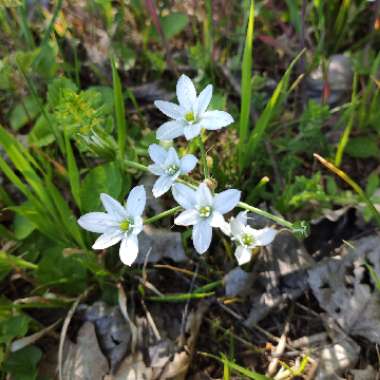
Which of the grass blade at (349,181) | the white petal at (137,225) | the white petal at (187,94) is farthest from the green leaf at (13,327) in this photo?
the grass blade at (349,181)

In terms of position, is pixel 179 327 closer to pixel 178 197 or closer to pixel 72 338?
pixel 72 338

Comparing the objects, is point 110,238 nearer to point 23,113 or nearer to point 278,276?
point 278,276

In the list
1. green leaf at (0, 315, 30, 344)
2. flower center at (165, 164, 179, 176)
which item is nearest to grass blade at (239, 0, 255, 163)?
flower center at (165, 164, 179, 176)

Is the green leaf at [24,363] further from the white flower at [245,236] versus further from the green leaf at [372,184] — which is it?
the green leaf at [372,184]

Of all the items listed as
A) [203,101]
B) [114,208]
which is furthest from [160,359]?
[203,101]

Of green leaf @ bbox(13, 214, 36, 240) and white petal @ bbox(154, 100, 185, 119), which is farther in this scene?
green leaf @ bbox(13, 214, 36, 240)

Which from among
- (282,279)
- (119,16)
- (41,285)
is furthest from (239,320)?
(119,16)

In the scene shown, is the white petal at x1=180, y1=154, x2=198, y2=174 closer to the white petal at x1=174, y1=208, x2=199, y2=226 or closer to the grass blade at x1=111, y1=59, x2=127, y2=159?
the white petal at x1=174, y1=208, x2=199, y2=226
